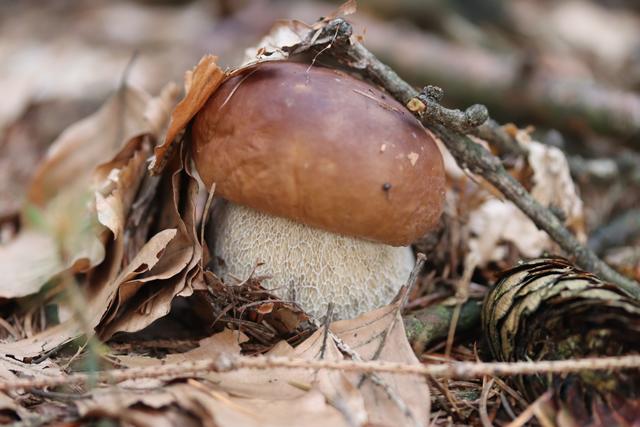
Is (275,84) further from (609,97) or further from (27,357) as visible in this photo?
(609,97)

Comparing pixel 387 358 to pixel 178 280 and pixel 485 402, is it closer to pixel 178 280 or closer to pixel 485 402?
pixel 485 402

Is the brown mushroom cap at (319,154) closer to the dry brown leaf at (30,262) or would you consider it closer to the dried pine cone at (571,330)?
the dried pine cone at (571,330)

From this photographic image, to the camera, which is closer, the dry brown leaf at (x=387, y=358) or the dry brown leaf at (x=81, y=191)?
the dry brown leaf at (x=387, y=358)

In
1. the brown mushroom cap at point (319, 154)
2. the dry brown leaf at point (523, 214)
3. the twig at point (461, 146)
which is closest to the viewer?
the brown mushroom cap at point (319, 154)

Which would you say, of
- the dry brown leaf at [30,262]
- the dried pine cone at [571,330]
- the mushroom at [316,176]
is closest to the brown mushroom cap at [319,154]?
the mushroom at [316,176]

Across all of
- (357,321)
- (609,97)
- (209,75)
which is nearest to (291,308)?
(357,321)

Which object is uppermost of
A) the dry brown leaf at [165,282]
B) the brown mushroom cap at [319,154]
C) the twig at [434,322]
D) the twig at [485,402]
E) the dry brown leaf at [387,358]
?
the brown mushroom cap at [319,154]
